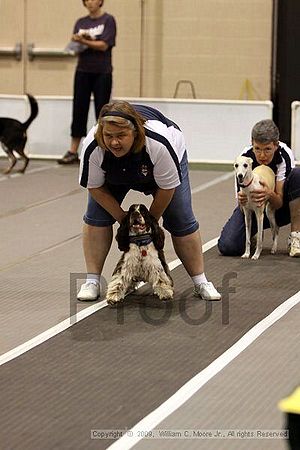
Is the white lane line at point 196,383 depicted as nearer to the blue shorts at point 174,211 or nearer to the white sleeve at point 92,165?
the blue shorts at point 174,211

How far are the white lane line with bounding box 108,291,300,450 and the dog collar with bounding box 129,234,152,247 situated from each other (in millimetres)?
592

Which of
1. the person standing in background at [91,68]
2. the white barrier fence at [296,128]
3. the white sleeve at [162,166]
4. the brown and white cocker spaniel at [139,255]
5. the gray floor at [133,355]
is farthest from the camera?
the person standing in background at [91,68]

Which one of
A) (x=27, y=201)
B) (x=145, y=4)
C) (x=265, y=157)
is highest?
(x=145, y=4)

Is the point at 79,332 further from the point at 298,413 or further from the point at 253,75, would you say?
the point at 253,75

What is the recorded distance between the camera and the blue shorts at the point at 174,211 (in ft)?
16.1

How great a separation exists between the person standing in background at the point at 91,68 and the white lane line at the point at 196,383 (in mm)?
5314

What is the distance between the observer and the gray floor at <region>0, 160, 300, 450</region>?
3553 millimetres

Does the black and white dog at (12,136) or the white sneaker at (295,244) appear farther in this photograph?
the black and white dog at (12,136)

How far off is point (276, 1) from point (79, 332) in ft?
23.8

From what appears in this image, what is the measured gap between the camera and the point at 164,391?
387cm

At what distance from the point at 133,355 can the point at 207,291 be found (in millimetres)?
875

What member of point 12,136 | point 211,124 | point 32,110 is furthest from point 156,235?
point 211,124

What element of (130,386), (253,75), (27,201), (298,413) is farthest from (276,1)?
(298,413)

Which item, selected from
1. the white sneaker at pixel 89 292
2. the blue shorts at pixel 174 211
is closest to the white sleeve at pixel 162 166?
the blue shorts at pixel 174 211
